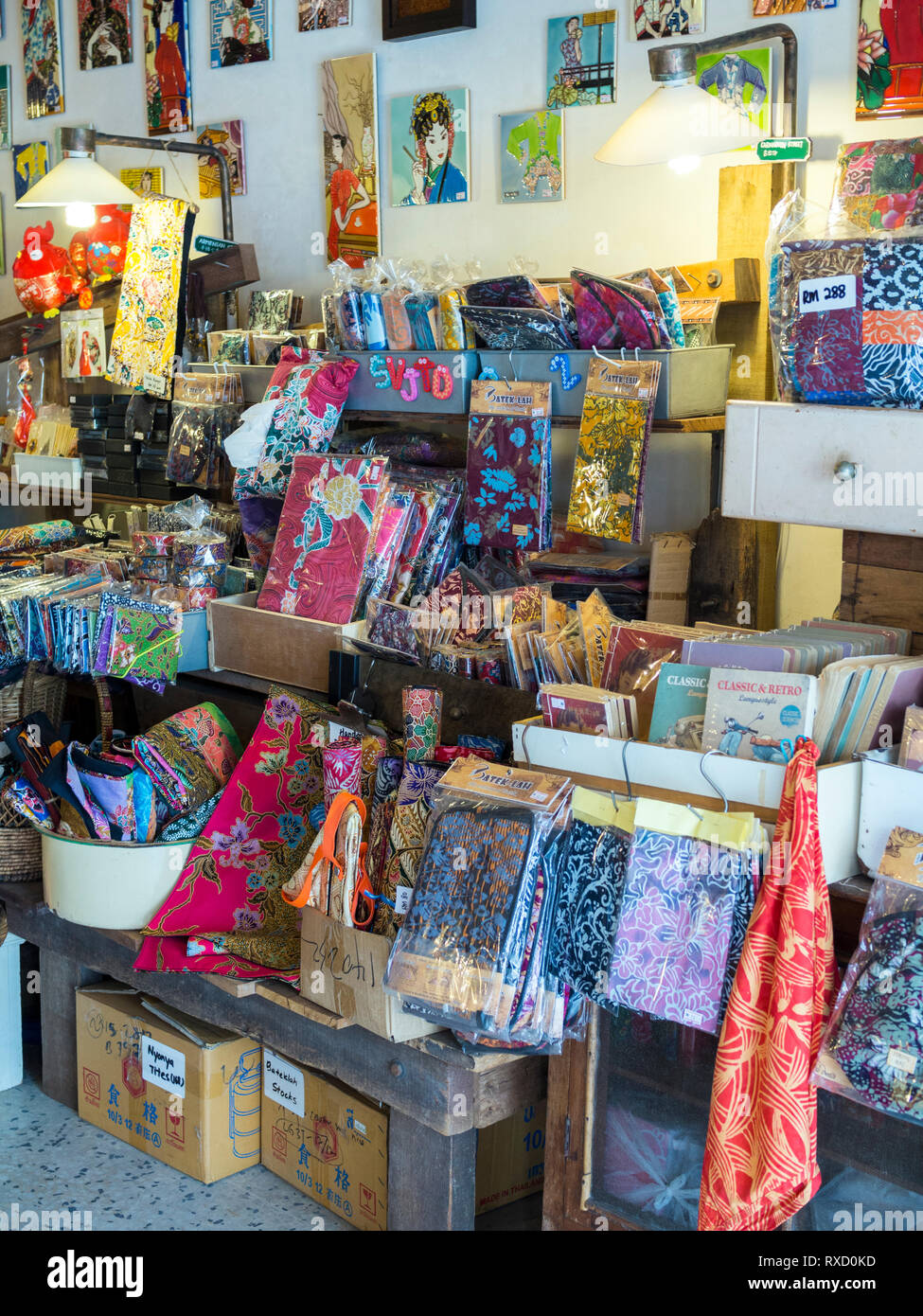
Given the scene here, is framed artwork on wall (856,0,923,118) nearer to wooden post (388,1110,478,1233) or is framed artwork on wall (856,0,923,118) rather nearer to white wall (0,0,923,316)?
white wall (0,0,923,316)

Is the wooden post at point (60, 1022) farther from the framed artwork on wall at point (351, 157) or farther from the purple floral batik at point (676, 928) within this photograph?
the framed artwork on wall at point (351, 157)

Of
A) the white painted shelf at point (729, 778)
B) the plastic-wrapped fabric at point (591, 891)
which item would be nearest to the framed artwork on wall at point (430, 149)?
the white painted shelf at point (729, 778)

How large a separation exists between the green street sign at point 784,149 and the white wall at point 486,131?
14 cm

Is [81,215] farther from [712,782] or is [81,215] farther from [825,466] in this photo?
[712,782]

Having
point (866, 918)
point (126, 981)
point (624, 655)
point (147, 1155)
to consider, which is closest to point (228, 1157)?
point (147, 1155)

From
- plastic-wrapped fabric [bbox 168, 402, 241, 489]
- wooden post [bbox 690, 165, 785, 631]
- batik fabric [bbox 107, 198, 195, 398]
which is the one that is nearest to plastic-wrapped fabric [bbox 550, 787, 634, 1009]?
wooden post [bbox 690, 165, 785, 631]

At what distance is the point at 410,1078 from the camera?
7.73ft

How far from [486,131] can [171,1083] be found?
99.0 inches

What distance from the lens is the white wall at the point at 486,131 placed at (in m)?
2.87

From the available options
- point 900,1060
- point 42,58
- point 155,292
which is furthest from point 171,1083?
point 42,58

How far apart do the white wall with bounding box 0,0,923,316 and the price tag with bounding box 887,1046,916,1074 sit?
191 centimetres

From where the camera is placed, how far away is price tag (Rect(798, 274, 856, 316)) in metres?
2.04

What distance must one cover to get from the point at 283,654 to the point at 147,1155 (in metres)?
1.17

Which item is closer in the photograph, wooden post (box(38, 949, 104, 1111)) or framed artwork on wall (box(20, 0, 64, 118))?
wooden post (box(38, 949, 104, 1111))
